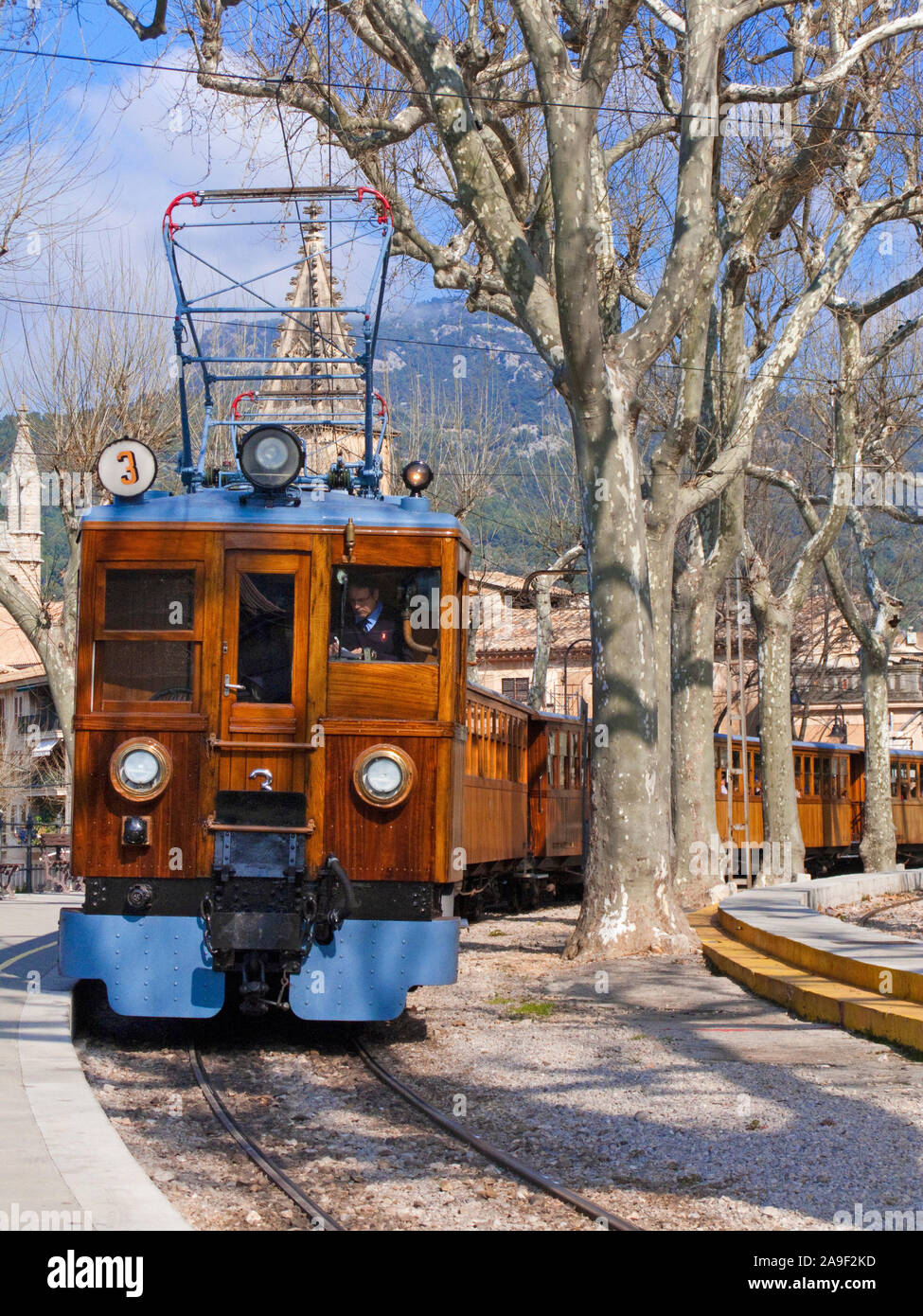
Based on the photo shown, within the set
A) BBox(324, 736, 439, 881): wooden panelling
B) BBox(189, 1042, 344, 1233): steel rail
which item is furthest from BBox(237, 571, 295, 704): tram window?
BBox(189, 1042, 344, 1233): steel rail

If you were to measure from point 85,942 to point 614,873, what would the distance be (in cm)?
613

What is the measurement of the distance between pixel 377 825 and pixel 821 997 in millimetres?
3350

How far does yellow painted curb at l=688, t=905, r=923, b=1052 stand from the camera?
8414 millimetres

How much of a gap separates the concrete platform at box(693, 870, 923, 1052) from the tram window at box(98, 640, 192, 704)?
4.55 meters

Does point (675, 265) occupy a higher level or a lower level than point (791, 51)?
lower

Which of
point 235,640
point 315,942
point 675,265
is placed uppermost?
point 675,265

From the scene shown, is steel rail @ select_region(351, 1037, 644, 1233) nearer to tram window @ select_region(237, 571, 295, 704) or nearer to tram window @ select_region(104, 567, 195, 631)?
tram window @ select_region(237, 571, 295, 704)

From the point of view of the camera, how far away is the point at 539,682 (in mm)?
30984

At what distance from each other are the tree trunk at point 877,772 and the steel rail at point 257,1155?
67.1 feet

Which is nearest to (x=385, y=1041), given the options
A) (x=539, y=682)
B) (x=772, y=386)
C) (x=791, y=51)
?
(x=772, y=386)

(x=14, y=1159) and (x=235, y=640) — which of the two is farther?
(x=235, y=640)

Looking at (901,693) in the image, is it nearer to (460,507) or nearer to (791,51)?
(460,507)

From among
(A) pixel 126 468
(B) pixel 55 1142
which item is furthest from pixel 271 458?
(B) pixel 55 1142

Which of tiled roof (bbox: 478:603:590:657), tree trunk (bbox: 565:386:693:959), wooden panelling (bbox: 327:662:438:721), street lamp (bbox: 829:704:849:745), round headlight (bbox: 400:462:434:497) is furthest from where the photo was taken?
tiled roof (bbox: 478:603:590:657)
